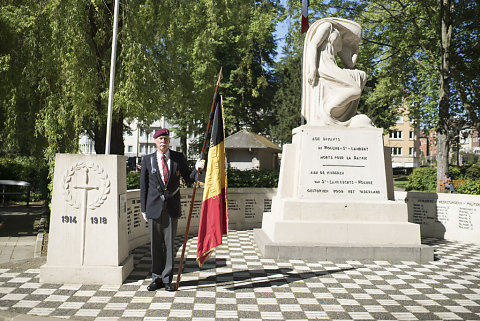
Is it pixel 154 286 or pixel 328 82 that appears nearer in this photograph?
pixel 154 286

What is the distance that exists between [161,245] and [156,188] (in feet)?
2.75

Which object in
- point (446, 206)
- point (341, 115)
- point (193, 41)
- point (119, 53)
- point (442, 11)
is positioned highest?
point (442, 11)

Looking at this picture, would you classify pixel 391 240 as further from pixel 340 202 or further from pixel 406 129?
pixel 406 129

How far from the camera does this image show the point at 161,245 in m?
5.60

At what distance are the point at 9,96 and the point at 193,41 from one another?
710cm

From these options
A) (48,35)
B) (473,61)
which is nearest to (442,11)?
(473,61)

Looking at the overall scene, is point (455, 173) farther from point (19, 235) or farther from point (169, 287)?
point (19, 235)

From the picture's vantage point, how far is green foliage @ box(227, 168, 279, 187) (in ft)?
39.9

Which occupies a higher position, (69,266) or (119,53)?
(119,53)

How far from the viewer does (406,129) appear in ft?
226

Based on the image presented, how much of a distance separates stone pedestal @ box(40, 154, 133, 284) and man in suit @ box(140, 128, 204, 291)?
515mm

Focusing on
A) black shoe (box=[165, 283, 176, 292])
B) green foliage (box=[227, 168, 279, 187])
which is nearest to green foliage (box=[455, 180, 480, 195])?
green foliage (box=[227, 168, 279, 187])

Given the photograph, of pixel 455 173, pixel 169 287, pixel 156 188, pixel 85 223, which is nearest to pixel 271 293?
pixel 169 287

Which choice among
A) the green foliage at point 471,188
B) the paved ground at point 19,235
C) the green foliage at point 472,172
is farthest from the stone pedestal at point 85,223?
the green foliage at point 472,172
